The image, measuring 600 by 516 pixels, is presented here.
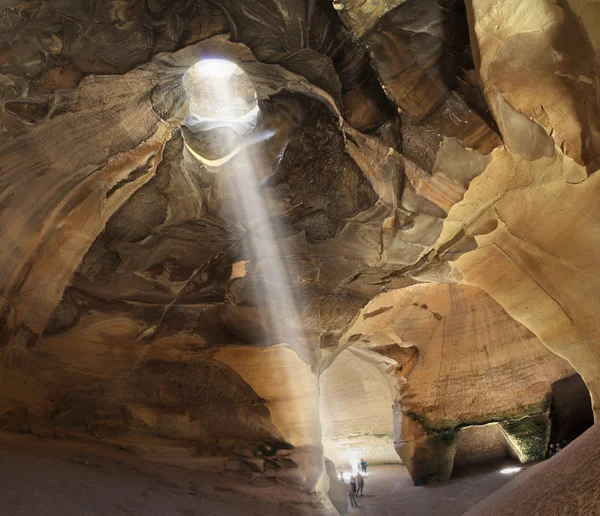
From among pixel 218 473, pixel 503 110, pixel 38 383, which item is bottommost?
pixel 218 473

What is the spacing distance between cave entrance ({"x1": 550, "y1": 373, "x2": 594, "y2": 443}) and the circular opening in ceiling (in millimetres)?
7369

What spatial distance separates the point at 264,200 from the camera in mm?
6219

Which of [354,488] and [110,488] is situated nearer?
[110,488]

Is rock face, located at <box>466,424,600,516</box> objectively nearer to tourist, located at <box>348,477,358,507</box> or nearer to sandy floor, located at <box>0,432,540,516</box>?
sandy floor, located at <box>0,432,540,516</box>

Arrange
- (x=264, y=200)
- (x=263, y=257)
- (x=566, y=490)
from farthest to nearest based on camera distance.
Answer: (x=263, y=257), (x=264, y=200), (x=566, y=490)

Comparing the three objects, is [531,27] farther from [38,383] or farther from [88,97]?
[38,383]

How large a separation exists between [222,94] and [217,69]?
0.93ft

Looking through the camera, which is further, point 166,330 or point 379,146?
point 166,330

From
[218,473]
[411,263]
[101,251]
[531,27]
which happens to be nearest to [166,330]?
[101,251]

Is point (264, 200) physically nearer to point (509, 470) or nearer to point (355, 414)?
point (509, 470)

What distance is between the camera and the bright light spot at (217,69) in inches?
224

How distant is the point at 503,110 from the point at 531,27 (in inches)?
27.1

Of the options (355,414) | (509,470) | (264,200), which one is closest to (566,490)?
(264,200)

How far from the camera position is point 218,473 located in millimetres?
6398
